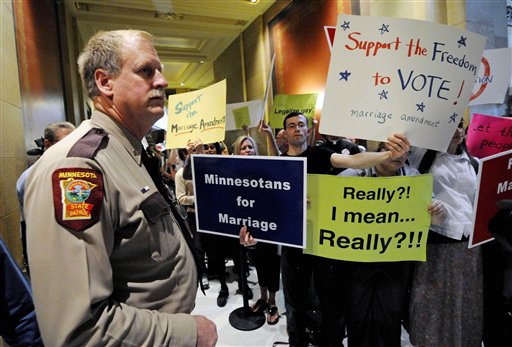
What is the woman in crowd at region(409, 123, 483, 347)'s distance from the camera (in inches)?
64.3

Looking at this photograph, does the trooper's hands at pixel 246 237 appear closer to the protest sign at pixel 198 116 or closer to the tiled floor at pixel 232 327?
the protest sign at pixel 198 116

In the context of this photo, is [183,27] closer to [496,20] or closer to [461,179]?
[496,20]

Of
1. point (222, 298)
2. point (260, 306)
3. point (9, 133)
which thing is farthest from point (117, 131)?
point (9, 133)

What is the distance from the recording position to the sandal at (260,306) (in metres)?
2.66

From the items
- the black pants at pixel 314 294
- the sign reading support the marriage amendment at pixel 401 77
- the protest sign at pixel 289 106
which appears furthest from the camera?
the protest sign at pixel 289 106

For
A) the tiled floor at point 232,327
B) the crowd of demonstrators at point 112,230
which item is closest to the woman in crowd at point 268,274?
the tiled floor at point 232,327

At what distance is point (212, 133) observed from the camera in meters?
2.27

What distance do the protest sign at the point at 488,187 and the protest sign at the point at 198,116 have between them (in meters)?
1.55

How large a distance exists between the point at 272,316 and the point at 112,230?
7.25 feet

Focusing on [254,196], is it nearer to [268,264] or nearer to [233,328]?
[268,264]

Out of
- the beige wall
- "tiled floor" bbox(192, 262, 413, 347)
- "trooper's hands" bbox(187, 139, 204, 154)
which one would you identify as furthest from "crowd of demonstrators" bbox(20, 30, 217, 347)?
the beige wall

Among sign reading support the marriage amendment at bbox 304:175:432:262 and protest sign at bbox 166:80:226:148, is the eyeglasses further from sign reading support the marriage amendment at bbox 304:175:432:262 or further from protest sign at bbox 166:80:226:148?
sign reading support the marriage amendment at bbox 304:175:432:262

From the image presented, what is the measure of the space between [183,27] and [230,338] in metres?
7.62

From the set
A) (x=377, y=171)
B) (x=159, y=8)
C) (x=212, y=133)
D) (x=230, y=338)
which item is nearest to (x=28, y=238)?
(x=377, y=171)
